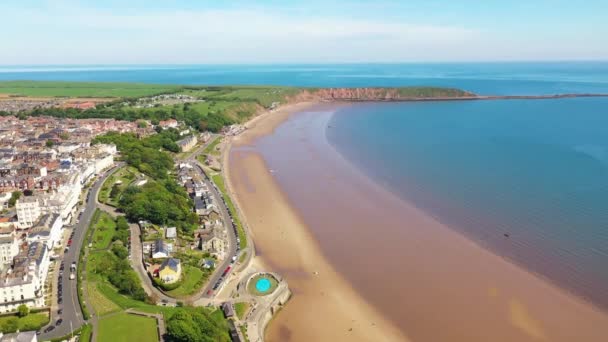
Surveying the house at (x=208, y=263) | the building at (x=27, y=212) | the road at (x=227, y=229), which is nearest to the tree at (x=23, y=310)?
the road at (x=227, y=229)

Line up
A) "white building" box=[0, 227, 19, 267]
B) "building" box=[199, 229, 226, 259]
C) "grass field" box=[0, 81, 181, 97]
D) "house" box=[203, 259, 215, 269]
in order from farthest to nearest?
"grass field" box=[0, 81, 181, 97] → "building" box=[199, 229, 226, 259] → "house" box=[203, 259, 215, 269] → "white building" box=[0, 227, 19, 267]

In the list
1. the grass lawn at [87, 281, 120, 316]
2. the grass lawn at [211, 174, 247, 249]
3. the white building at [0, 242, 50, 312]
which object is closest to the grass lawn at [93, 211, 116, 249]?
the white building at [0, 242, 50, 312]

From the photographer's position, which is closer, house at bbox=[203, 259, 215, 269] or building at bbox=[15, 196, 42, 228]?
house at bbox=[203, 259, 215, 269]

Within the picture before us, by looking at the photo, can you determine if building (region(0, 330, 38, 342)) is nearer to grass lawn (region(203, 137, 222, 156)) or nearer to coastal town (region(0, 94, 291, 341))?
coastal town (region(0, 94, 291, 341))

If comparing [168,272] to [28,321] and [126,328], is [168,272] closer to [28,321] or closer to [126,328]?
[126,328]

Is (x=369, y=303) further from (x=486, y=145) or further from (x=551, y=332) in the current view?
(x=486, y=145)

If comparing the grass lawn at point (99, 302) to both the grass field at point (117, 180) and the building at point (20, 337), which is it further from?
the grass field at point (117, 180)
